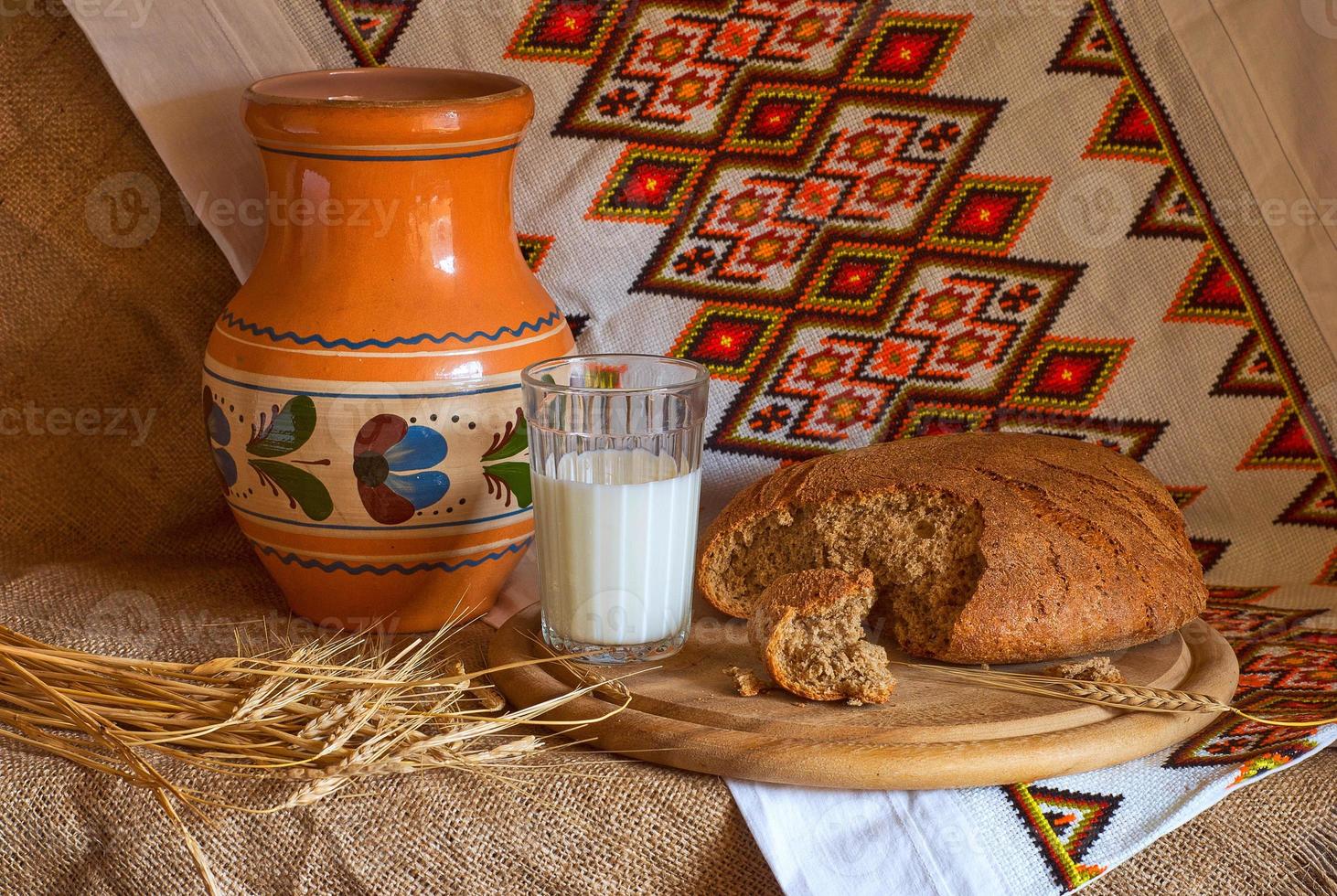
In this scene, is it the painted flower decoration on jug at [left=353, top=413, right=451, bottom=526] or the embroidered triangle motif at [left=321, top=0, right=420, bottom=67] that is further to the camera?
the embroidered triangle motif at [left=321, top=0, right=420, bottom=67]

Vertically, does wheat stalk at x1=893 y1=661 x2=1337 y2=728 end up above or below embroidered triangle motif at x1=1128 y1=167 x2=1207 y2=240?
below

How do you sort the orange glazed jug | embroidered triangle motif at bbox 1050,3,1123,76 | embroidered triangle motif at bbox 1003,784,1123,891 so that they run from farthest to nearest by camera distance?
embroidered triangle motif at bbox 1050,3,1123,76 < the orange glazed jug < embroidered triangle motif at bbox 1003,784,1123,891

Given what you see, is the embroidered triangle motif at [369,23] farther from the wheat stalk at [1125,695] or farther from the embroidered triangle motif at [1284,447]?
the embroidered triangle motif at [1284,447]

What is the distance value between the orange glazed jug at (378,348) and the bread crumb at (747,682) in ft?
1.06

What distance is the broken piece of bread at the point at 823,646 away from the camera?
112 centimetres

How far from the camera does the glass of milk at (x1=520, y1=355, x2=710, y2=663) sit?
3.86 feet

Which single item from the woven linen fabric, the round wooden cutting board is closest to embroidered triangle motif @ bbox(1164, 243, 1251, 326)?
the woven linen fabric

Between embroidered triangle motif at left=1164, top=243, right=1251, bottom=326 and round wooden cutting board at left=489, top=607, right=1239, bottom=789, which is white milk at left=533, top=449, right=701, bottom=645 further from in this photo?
embroidered triangle motif at left=1164, top=243, right=1251, bottom=326

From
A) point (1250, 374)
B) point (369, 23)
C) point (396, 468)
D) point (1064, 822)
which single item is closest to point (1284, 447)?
point (1250, 374)

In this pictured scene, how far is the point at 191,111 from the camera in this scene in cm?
148

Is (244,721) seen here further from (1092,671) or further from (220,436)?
(1092,671)

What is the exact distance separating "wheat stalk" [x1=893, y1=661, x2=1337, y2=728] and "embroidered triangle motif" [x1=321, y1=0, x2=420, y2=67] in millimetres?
1006

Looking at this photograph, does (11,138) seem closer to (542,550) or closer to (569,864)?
(542,550)

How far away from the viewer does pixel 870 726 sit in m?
1.07
